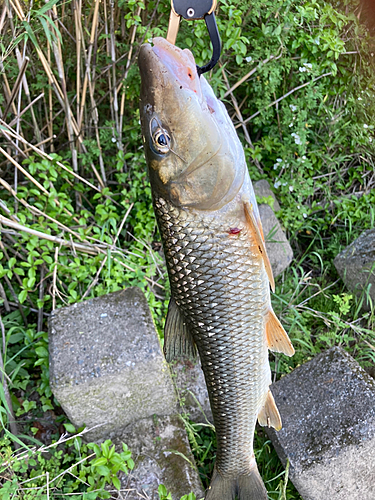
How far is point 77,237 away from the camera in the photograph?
2805 mm

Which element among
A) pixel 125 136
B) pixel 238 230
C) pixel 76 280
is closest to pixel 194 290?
pixel 238 230

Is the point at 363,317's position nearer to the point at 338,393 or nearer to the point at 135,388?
the point at 338,393

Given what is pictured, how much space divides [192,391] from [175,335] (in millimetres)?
1304

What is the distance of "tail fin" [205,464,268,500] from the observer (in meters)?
1.81

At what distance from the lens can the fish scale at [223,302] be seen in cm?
133

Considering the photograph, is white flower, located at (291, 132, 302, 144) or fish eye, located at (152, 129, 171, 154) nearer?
fish eye, located at (152, 129, 171, 154)

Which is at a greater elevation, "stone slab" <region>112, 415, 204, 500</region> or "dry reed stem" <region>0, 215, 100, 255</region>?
"dry reed stem" <region>0, 215, 100, 255</region>

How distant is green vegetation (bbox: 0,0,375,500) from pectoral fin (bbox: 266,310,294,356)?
1.12m

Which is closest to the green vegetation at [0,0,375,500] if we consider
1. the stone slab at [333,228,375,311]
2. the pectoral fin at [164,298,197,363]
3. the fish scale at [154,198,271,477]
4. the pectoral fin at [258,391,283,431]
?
the stone slab at [333,228,375,311]

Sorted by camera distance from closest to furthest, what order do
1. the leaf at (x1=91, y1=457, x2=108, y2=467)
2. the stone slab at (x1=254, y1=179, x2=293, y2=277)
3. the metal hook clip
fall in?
the metal hook clip, the leaf at (x1=91, y1=457, x2=108, y2=467), the stone slab at (x1=254, y1=179, x2=293, y2=277)

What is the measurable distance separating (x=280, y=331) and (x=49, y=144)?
8.27 feet

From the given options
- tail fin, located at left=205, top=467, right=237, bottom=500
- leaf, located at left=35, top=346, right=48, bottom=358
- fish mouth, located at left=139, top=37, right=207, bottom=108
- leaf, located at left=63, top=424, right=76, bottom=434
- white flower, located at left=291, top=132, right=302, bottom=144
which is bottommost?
leaf, located at left=63, top=424, right=76, bottom=434

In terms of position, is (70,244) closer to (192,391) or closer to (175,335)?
(192,391)

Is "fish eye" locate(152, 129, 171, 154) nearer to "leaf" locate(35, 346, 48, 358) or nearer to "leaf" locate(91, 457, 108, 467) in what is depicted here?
"leaf" locate(91, 457, 108, 467)
